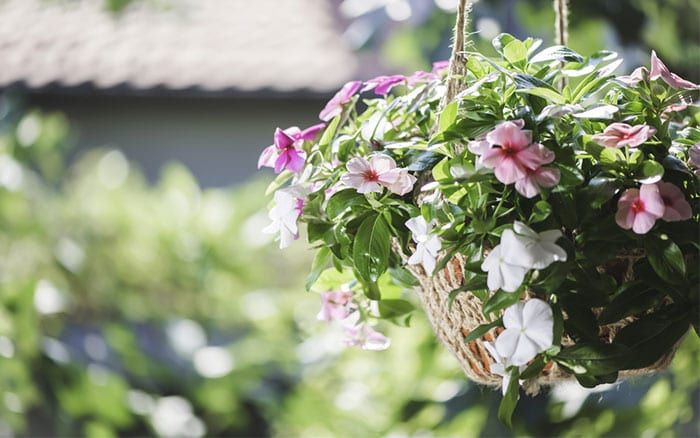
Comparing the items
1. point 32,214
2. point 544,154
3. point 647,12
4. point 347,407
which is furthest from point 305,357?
point 544,154

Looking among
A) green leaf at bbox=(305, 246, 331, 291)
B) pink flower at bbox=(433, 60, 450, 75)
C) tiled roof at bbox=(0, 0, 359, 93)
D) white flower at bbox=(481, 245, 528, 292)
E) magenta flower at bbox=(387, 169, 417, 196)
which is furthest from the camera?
tiled roof at bbox=(0, 0, 359, 93)

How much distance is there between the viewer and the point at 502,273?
23.4 inches

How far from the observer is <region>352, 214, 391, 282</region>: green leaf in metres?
0.71

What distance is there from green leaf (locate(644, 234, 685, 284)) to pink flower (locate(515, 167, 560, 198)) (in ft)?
0.33

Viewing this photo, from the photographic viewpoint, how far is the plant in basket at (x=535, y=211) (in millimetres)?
608

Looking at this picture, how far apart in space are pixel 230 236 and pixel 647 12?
1.64m

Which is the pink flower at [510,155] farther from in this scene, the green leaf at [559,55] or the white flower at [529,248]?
the green leaf at [559,55]

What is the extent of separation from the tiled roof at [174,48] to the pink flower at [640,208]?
3.56 m

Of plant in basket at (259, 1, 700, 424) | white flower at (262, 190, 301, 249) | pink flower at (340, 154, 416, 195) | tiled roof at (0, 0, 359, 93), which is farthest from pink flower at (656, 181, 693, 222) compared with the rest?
tiled roof at (0, 0, 359, 93)

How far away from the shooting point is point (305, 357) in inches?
80.5

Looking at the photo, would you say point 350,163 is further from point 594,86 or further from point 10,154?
point 10,154

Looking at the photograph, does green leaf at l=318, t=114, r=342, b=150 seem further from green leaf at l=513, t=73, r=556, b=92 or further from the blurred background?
the blurred background

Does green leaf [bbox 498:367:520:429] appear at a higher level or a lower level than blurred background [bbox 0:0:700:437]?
lower

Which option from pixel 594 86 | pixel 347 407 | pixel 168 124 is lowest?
pixel 347 407
